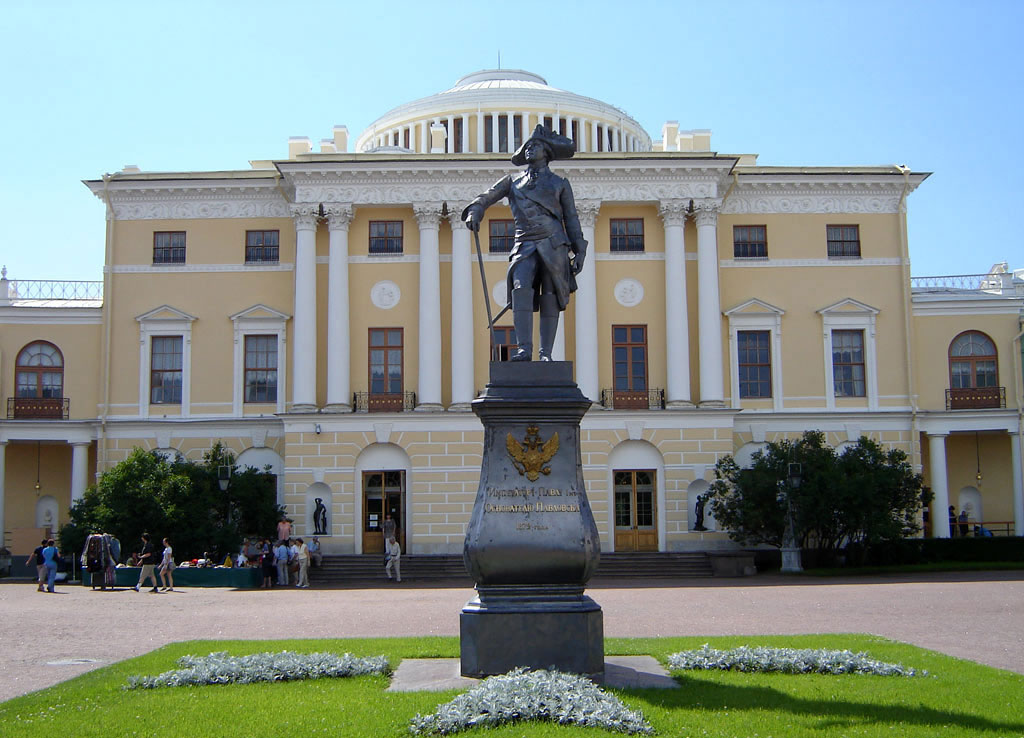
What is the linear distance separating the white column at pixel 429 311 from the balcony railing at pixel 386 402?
359 millimetres

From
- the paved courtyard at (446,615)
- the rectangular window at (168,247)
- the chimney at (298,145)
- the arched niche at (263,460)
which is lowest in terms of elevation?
the paved courtyard at (446,615)

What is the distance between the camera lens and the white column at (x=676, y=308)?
4291 centimetres

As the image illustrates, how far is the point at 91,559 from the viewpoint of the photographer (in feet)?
106

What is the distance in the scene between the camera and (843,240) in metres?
45.7

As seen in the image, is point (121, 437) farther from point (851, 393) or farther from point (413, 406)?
point (851, 393)

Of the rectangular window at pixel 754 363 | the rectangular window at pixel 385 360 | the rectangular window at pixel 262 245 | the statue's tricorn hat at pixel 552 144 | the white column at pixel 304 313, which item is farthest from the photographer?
the rectangular window at pixel 262 245

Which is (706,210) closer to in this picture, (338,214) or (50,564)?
(338,214)

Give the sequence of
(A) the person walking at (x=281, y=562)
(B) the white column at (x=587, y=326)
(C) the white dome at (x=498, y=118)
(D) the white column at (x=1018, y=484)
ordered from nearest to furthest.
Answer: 1. (A) the person walking at (x=281, y=562)
2. (B) the white column at (x=587, y=326)
3. (D) the white column at (x=1018, y=484)
4. (C) the white dome at (x=498, y=118)

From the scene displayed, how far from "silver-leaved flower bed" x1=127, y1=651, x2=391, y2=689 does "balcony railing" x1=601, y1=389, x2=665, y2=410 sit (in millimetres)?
30009

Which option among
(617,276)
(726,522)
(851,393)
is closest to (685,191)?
(617,276)

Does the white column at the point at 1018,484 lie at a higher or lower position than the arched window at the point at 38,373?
lower

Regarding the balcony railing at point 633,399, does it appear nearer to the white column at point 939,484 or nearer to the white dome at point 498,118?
the white column at point 939,484

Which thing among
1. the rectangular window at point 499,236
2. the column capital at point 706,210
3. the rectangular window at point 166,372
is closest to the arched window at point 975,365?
the column capital at point 706,210

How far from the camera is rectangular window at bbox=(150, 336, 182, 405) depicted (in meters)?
44.9
